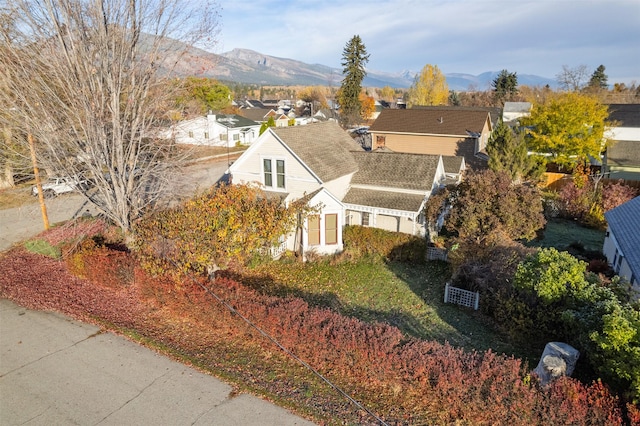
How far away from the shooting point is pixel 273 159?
21.2 meters

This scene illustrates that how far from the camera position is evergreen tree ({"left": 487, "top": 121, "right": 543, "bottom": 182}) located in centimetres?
3020

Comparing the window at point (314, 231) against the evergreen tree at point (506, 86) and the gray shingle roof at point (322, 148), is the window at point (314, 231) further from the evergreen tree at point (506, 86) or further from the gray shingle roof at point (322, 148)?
the evergreen tree at point (506, 86)

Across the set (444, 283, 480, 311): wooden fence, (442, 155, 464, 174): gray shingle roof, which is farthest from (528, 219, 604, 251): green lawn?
(444, 283, 480, 311): wooden fence

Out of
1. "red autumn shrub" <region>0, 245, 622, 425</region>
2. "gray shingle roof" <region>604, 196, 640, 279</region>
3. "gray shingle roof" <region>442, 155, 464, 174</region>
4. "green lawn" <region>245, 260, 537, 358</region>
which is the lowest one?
"green lawn" <region>245, 260, 537, 358</region>

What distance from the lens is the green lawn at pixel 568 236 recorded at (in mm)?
21328

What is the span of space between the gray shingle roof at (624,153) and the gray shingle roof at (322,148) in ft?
80.9

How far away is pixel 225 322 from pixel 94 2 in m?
11.1

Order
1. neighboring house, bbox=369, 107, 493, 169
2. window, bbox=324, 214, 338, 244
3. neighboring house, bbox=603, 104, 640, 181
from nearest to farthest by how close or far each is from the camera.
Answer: window, bbox=324, 214, 338, 244 → neighboring house, bbox=603, 104, 640, 181 → neighboring house, bbox=369, 107, 493, 169

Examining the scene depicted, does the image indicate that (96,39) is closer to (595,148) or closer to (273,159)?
(273,159)

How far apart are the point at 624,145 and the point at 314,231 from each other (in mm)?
34606

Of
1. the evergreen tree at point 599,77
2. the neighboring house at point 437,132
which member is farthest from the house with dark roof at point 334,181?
the evergreen tree at point 599,77


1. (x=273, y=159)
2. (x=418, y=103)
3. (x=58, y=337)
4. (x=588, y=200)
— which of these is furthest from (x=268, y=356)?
(x=418, y=103)

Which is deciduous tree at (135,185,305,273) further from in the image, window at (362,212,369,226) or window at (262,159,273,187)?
window at (362,212,369,226)

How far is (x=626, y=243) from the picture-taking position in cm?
1476
